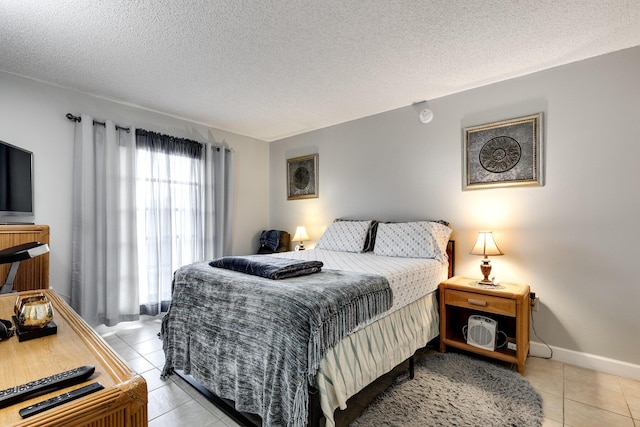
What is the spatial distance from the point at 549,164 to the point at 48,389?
3244 millimetres

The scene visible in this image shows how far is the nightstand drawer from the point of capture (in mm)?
2301

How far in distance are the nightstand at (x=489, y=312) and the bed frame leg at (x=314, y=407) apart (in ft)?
5.15

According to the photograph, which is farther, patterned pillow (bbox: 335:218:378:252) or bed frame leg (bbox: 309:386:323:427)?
patterned pillow (bbox: 335:218:378:252)

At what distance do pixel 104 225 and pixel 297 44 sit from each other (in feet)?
8.58

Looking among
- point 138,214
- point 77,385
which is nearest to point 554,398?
point 77,385

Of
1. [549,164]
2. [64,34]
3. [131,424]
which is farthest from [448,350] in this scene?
[64,34]

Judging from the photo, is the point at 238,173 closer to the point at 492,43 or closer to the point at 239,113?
the point at 239,113

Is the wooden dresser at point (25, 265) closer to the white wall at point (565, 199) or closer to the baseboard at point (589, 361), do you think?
the white wall at point (565, 199)

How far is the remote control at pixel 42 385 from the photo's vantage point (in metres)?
0.59

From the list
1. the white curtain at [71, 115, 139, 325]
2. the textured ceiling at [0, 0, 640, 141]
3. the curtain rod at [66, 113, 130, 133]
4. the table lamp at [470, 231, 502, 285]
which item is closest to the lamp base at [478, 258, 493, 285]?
the table lamp at [470, 231, 502, 285]

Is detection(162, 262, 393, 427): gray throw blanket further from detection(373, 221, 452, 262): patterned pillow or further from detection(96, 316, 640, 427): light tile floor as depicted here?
detection(373, 221, 452, 262): patterned pillow

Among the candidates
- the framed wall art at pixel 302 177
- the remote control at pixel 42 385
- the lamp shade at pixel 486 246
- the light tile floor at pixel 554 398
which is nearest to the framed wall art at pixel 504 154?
the lamp shade at pixel 486 246

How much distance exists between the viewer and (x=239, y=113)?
→ 3.63 meters

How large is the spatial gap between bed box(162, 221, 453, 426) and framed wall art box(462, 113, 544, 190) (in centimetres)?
103
